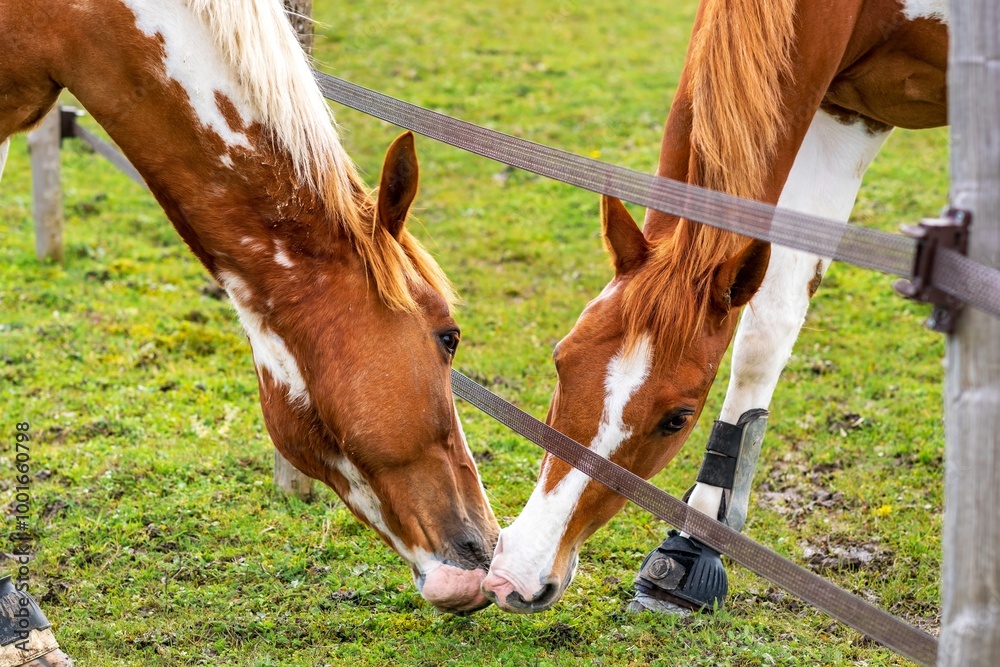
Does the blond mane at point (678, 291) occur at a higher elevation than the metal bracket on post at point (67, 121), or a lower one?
higher

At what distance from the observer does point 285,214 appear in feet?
7.75

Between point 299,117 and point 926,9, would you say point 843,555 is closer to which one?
point 926,9

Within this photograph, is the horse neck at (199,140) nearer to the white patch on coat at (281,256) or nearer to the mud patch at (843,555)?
the white patch on coat at (281,256)

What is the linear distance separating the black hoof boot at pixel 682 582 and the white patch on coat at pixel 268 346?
151 centimetres

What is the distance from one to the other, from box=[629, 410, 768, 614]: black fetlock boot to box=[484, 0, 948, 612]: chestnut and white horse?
0.53m

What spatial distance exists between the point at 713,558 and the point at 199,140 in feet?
7.27

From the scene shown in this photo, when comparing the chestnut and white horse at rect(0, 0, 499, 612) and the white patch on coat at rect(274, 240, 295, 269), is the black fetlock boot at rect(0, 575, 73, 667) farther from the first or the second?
the white patch on coat at rect(274, 240, 295, 269)

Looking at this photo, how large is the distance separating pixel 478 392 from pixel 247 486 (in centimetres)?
158

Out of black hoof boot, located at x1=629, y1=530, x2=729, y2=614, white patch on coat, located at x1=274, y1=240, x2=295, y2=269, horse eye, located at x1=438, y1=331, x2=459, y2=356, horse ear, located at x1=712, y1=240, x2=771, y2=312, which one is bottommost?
black hoof boot, located at x1=629, y1=530, x2=729, y2=614

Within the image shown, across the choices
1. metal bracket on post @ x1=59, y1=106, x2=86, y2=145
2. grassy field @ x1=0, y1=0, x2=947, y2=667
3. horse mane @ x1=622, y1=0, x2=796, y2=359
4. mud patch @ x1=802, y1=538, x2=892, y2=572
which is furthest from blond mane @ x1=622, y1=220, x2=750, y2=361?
metal bracket on post @ x1=59, y1=106, x2=86, y2=145

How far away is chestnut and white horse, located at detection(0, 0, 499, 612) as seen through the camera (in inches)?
90.3

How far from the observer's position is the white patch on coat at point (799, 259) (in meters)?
3.24

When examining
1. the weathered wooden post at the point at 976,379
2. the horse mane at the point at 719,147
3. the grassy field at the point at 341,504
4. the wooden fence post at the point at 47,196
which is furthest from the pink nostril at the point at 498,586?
the wooden fence post at the point at 47,196

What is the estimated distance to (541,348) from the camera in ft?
18.1
